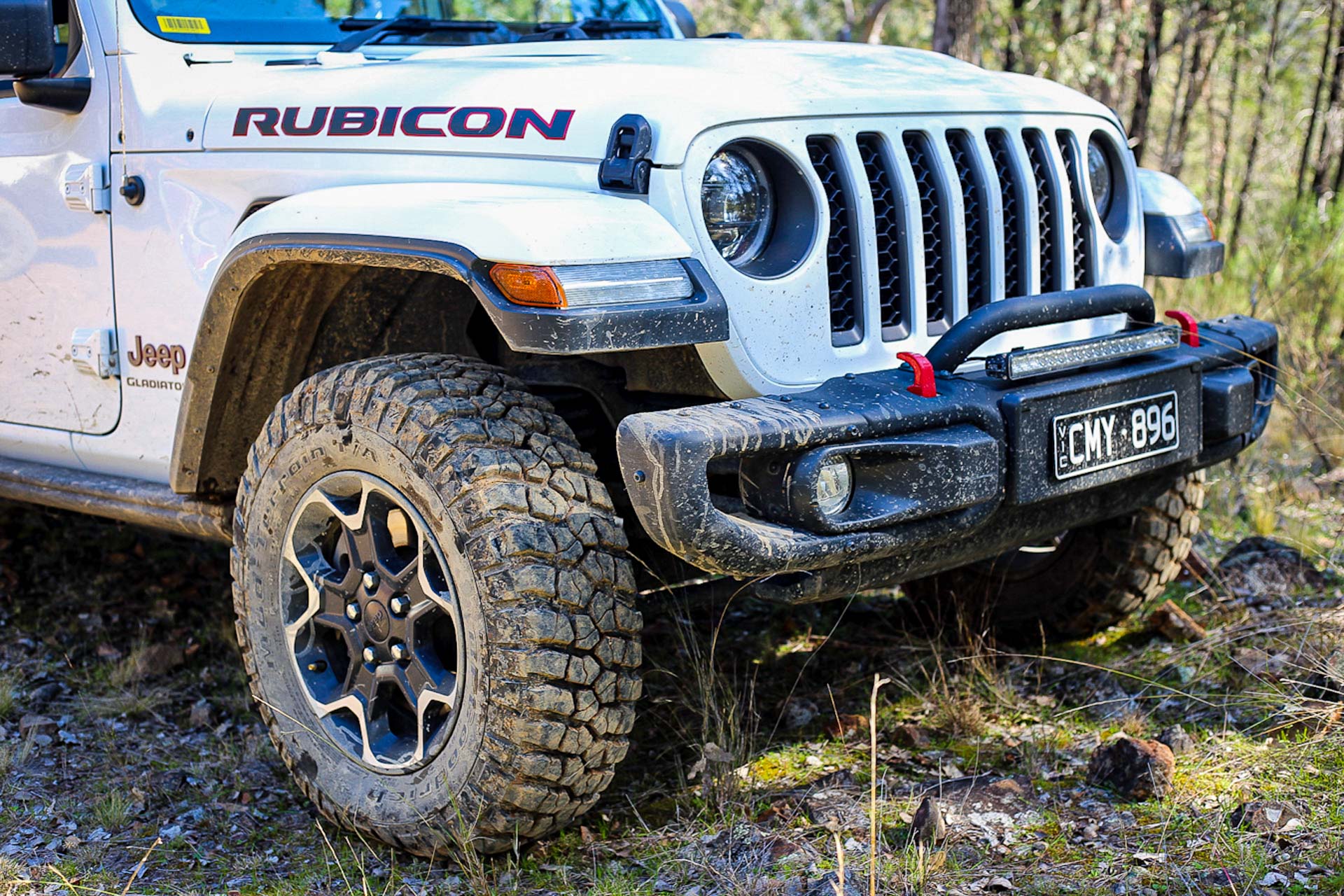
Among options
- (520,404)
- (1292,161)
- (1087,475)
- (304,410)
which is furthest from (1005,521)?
(1292,161)

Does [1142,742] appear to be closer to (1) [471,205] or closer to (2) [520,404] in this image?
(2) [520,404]

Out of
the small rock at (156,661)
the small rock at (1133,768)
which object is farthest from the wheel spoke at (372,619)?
the small rock at (1133,768)

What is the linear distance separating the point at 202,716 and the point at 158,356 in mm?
938

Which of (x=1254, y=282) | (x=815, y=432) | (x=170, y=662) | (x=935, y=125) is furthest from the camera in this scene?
(x=1254, y=282)

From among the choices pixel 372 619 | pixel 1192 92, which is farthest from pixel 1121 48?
pixel 372 619

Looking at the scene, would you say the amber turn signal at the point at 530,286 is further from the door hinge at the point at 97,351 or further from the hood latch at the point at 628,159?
the door hinge at the point at 97,351

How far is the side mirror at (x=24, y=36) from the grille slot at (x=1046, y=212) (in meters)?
2.16

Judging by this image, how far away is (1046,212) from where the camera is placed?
3020 millimetres

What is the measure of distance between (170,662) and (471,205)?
2.01 meters

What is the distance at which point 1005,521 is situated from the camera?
2.63m

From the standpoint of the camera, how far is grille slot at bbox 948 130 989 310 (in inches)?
109

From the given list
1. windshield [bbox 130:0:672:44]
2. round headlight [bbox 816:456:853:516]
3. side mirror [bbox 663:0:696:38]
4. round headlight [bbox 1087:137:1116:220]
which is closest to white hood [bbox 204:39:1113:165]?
round headlight [bbox 1087:137:1116:220]

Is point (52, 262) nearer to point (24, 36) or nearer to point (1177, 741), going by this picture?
point (24, 36)

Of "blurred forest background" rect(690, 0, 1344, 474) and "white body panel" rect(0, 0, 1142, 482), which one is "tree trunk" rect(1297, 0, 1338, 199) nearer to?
"blurred forest background" rect(690, 0, 1344, 474)
